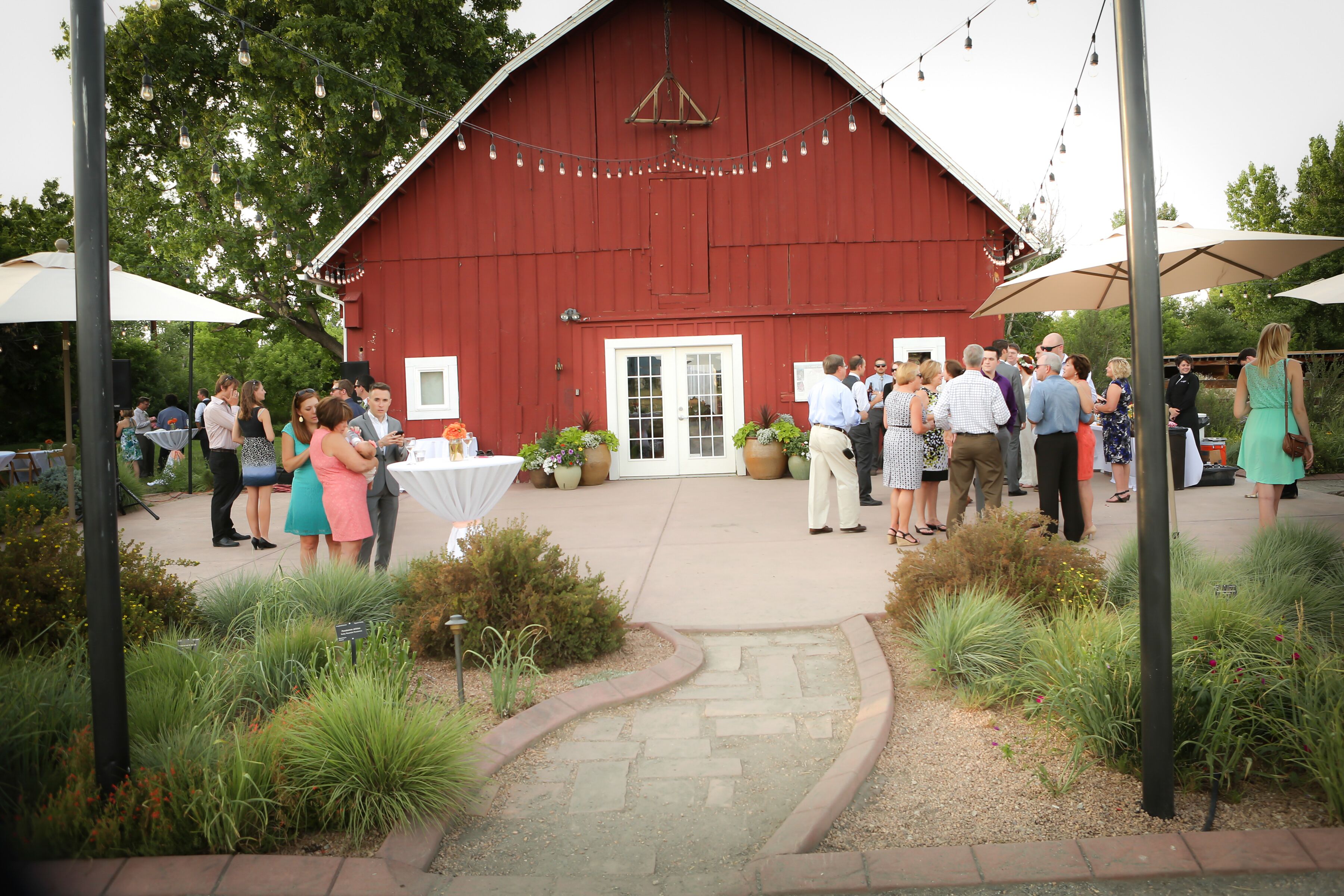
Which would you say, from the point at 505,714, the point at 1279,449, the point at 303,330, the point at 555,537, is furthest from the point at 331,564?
the point at 303,330

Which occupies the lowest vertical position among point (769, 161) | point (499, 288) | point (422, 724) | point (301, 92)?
point (422, 724)

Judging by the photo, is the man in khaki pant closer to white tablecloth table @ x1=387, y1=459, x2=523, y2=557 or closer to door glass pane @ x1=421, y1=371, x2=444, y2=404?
white tablecloth table @ x1=387, y1=459, x2=523, y2=557

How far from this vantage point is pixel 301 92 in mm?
20016

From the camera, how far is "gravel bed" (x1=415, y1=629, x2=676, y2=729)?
4.39m

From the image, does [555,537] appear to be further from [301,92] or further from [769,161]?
[301,92]

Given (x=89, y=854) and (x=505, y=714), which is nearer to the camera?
(x=89, y=854)

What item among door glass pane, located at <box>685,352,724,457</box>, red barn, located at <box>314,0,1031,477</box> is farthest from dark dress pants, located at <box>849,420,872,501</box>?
door glass pane, located at <box>685,352,724,457</box>

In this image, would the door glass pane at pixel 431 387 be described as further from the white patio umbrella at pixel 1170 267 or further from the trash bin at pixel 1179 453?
the trash bin at pixel 1179 453

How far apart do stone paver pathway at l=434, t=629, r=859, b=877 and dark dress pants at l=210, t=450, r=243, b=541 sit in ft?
21.1

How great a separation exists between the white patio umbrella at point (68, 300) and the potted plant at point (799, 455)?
8.16 metres

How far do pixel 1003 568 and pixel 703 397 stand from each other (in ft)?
33.5

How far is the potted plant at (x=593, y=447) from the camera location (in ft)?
46.2

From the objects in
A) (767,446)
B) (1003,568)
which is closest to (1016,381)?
(767,446)

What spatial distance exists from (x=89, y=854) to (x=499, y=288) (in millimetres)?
12885
